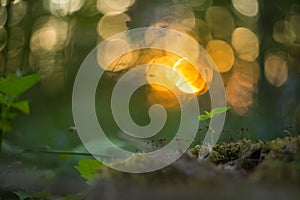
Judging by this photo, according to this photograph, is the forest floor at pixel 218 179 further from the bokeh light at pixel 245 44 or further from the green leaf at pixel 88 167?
the bokeh light at pixel 245 44

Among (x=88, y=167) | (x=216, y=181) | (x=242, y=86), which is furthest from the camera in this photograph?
(x=242, y=86)

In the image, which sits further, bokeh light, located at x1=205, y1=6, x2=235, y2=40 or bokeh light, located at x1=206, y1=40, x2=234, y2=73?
bokeh light, located at x1=206, y1=40, x2=234, y2=73

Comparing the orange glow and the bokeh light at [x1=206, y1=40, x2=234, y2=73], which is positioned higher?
the orange glow

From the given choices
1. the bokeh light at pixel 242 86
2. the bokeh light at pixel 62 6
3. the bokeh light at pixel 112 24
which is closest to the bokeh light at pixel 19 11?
the bokeh light at pixel 62 6

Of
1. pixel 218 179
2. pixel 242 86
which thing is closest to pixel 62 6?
pixel 242 86

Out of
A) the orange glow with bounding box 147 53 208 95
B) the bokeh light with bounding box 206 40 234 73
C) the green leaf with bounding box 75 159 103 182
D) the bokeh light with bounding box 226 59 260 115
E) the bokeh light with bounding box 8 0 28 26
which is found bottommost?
the bokeh light with bounding box 226 59 260 115

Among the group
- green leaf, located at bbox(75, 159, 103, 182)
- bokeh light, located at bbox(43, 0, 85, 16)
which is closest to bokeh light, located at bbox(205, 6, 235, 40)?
bokeh light, located at bbox(43, 0, 85, 16)

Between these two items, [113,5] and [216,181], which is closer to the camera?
[216,181]

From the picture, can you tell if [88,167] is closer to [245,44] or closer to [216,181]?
[216,181]

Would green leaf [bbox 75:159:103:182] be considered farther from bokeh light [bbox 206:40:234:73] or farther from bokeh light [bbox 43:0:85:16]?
bokeh light [bbox 206:40:234:73]

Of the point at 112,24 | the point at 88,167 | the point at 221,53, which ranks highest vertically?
the point at 88,167

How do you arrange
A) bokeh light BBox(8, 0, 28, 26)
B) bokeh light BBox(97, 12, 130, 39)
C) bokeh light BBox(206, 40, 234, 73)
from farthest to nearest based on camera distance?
bokeh light BBox(206, 40, 234, 73), bokeh light BBox(97, 12, 130, 39), bokeh light BBox(8, 0, 28, 26)

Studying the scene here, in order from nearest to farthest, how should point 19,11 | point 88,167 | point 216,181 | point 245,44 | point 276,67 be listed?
point 216,181
point 88,167
point 19,11
point 276,67
point 245,44

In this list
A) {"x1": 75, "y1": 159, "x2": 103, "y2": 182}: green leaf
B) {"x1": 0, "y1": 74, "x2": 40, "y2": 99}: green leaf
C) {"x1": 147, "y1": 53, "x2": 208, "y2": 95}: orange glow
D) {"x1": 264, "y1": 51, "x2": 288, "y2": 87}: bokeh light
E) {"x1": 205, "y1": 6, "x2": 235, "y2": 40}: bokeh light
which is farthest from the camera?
{"x1": 205, "y1": 6, "x2": 235, "y2": 40}: bokeh light
